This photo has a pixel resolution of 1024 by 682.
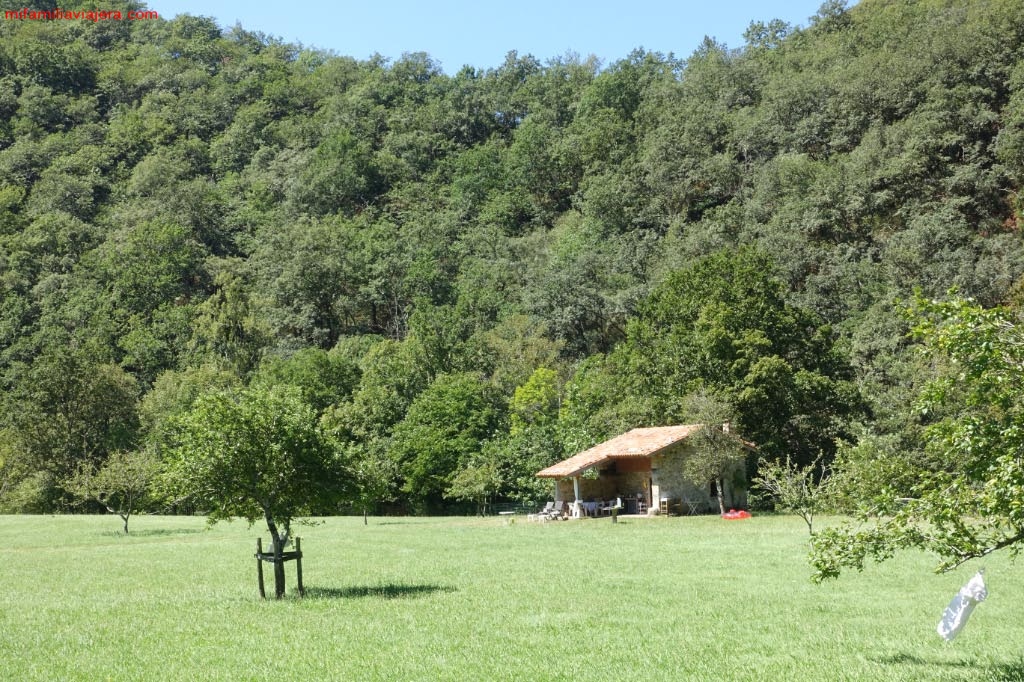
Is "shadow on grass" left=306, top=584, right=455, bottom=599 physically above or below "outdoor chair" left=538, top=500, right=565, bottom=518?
below

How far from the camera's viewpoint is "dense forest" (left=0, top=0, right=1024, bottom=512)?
168 ft

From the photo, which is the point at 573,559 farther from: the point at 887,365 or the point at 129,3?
the point at 129,3

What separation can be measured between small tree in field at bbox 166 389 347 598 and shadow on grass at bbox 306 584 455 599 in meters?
0.87

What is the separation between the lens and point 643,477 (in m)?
46.9

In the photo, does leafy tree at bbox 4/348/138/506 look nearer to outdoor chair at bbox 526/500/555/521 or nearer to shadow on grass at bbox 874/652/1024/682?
outdoor chair at bbox 526/500/555/521

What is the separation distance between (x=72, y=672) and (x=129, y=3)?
170119 mm

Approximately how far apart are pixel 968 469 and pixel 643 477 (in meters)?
38.3

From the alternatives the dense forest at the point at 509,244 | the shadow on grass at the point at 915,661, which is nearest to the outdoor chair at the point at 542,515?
the dense forest at the point at 509,244

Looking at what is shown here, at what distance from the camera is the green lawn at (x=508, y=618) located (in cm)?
1125

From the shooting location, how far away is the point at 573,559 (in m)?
24.7

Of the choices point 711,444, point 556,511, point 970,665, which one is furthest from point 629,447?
point 970,665

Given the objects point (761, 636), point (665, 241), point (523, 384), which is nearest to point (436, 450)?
point (523, 384)

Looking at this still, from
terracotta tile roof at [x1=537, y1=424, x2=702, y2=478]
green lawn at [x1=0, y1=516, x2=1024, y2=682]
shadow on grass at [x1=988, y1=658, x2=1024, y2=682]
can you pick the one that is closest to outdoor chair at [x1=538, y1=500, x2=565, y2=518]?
terracotta tile roof at [x1=537, y1=424, x2=702, y2=478]

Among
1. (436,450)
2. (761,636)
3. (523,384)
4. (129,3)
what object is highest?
(129,3)
